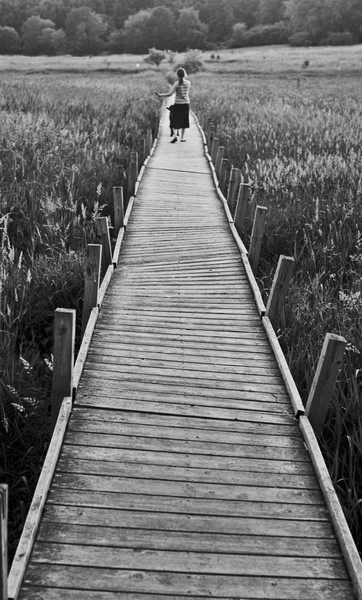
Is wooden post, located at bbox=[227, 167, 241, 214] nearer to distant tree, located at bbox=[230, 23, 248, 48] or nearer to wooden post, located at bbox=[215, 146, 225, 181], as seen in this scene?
wooden post, located at bbox=[215, 146, 225, 181]

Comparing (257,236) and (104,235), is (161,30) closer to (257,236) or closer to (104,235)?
(257,236)

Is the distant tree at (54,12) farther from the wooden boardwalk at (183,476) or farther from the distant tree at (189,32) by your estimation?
the wooden boardwalk at (183,476)

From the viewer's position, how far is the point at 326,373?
333cm

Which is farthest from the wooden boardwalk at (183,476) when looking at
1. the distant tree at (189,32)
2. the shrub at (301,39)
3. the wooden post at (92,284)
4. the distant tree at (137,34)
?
the distant tree at (189,32)

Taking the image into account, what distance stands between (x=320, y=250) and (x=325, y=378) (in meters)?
3.20

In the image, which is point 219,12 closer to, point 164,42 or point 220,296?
point 164,42

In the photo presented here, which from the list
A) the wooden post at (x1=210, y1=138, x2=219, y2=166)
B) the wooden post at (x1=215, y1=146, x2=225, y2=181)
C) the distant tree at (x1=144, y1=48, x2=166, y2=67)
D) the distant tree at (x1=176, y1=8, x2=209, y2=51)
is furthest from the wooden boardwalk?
the distant tree at (x1=176, y1=8, x2=209, y2=51)

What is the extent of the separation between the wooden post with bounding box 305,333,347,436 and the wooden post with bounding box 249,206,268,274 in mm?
3172

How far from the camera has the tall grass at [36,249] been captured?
3.56m

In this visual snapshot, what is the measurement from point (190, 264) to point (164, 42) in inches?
4043

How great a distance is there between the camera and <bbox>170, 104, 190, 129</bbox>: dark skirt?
14336 mm

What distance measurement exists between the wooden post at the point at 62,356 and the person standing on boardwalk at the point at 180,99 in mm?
11250

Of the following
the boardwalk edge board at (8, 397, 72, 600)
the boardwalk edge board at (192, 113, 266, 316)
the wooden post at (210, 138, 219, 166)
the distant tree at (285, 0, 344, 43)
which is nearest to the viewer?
the boardwalk edge board at (8, 397, 72, 600)

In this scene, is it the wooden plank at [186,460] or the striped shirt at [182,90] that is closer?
the wooden plank at [186,460]
